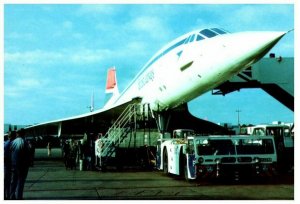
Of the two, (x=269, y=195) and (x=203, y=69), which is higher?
(x=203, y=69)

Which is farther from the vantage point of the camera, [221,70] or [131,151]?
[131,151]

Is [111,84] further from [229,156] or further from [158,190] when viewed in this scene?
[158,190]

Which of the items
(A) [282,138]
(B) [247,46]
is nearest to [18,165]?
(B) [247,46]

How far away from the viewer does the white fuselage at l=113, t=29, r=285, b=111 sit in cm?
1064

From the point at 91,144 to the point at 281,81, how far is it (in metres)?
15.5

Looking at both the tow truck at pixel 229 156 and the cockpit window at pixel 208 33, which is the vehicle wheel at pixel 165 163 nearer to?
the tow truck at pixel 229 156

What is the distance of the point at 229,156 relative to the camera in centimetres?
1108

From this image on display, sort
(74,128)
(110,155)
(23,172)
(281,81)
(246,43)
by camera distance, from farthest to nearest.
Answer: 1. (281,81)
2. (74,128)
3. (110,155)
4. (246,43)
5. (23,172)

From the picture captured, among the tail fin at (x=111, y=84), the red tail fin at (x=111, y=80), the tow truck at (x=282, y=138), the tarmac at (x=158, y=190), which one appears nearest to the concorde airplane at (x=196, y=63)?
the tow truck at (x=282, y=138)

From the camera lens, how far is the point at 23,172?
877 cm

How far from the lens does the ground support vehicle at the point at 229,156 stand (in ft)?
36.1

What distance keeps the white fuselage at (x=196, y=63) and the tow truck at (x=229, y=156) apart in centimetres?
196

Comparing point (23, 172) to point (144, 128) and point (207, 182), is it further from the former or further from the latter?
point (144, 128)

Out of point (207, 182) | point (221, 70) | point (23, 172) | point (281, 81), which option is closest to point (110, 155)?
point (207, 182)
